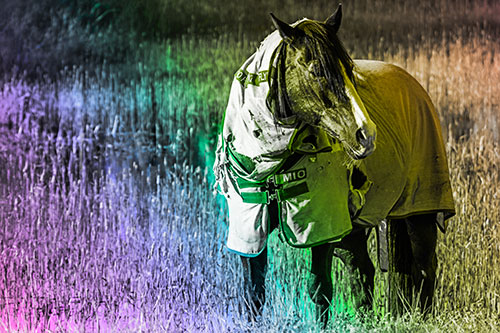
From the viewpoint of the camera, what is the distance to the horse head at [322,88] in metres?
2.11

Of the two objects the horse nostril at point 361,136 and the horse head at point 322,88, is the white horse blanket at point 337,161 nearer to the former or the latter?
the horse head at point 322,88

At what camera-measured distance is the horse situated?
216cm

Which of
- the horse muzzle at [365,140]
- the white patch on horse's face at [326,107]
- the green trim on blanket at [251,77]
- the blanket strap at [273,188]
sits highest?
the green trim on blanket at [251,77]

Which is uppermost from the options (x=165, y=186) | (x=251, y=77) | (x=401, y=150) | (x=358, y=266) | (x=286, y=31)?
(x=286, y=31)

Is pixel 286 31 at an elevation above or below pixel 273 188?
above

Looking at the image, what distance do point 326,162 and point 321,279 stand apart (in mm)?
388

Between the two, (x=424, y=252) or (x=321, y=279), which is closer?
(x=321, y=279)

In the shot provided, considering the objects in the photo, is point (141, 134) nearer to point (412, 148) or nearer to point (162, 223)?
point (162, 223)

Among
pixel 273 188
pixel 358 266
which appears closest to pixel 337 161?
pixel 273 188

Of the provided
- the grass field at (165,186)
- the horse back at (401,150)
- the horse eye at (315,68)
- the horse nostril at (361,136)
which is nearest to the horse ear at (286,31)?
the horse eye at (315,68)

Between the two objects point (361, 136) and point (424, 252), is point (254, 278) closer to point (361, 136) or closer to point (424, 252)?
point (361, 136)

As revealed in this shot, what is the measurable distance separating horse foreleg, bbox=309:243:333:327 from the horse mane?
18.7 inches

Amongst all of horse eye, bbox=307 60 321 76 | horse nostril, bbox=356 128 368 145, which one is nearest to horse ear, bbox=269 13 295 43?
horse eye, bbox=307 60 321 76

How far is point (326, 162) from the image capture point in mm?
2373
